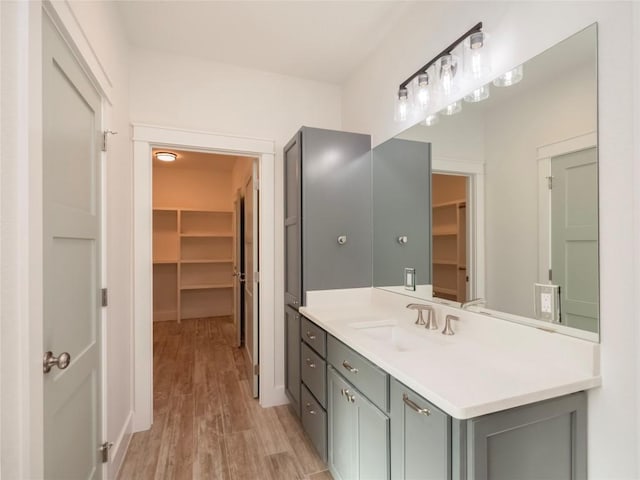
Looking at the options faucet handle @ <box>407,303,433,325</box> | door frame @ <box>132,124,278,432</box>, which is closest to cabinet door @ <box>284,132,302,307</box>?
door frame @ <box>132,124,278,432</box>

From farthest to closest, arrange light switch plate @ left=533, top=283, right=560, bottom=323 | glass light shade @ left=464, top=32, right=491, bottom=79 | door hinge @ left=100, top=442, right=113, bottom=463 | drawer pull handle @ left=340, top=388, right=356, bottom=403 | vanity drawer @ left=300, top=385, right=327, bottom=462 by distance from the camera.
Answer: vanity drawer @ left=300, top=385, right=327, bottom=462
door hinge @ left=100, top=442, right=113, bottom=463
drawer pull handle @ left=340, top=388, right=356, bottom=403
glass light shade @ left=464, top=32, right=491, bottom=79
light switch plate @ left=533, top=283, right=560, bottom=323

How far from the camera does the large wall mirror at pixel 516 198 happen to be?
111cm

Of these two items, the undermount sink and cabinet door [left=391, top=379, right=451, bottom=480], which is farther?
the undermount sink

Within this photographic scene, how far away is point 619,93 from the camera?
99 centimetres

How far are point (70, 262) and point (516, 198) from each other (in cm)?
197

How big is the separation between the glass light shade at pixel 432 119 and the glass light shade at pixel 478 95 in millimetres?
222

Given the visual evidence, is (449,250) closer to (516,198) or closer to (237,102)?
(516,198)

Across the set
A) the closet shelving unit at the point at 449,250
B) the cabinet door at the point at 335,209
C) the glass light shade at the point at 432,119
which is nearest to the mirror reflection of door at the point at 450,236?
the closet shelving unit at the point at 449,250

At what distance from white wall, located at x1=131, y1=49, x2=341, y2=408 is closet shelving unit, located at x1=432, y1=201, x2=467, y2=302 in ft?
4.34

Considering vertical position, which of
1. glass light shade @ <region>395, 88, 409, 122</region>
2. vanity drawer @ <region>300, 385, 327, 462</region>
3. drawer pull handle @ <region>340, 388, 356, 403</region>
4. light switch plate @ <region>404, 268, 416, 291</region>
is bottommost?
vanity drawer @ <region>300, 385, 327, 462</region>

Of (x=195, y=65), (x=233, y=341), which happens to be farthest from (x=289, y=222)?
(x=233, y=341)

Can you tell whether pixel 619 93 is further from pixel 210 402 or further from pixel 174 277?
pixel 174 277

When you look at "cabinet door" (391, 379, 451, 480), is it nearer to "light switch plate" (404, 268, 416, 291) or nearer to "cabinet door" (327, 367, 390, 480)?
"cabinet door" (327, 367, 390, 480)

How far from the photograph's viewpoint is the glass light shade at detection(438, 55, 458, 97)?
5.14 feet
